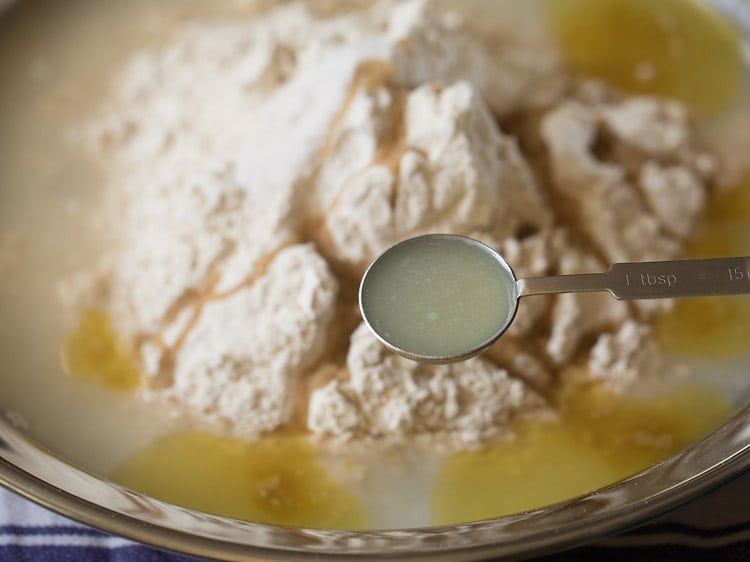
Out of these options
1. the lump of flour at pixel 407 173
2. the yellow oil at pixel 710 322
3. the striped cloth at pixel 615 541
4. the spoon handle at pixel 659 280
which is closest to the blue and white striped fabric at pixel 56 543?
the striped cloth at pixel 615 541

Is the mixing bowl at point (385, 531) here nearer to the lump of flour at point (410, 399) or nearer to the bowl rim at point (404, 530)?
the bowl rim at point (404, 530)

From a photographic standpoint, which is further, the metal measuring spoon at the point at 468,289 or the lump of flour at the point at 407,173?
the lump of flour at the point at 407,173

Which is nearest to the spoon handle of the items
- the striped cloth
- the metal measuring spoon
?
the metal measuring spoon

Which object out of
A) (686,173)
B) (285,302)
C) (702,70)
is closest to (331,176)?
(285,302)

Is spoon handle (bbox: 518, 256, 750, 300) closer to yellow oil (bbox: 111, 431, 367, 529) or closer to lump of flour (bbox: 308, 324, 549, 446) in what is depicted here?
lump of flour (bbox: 308, 324, 549, 446)

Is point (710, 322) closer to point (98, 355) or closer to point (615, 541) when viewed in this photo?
point (615, 541)

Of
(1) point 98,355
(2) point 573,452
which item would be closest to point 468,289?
(2) point 573,452

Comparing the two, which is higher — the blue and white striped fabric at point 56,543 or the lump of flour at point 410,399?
the lump of flour at point 410,399
